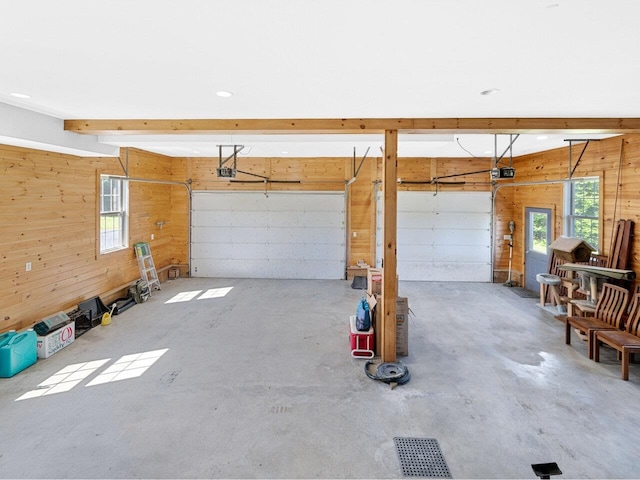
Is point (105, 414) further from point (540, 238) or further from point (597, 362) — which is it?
point (540, 238)

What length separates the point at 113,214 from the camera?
6938 millimetres

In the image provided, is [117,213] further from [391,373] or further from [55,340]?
[391,373]

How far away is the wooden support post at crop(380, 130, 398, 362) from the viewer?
424cm

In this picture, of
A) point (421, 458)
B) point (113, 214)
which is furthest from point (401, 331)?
point (113, 214)

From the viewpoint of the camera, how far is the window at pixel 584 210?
608cm

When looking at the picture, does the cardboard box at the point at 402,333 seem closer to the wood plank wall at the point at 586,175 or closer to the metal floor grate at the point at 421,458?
the metal floor grate at the point at 421,458

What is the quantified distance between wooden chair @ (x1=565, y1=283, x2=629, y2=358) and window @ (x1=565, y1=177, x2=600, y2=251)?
133 centimetres

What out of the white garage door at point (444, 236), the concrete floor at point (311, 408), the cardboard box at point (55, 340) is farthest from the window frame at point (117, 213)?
the white garage door at point (444, 236)
